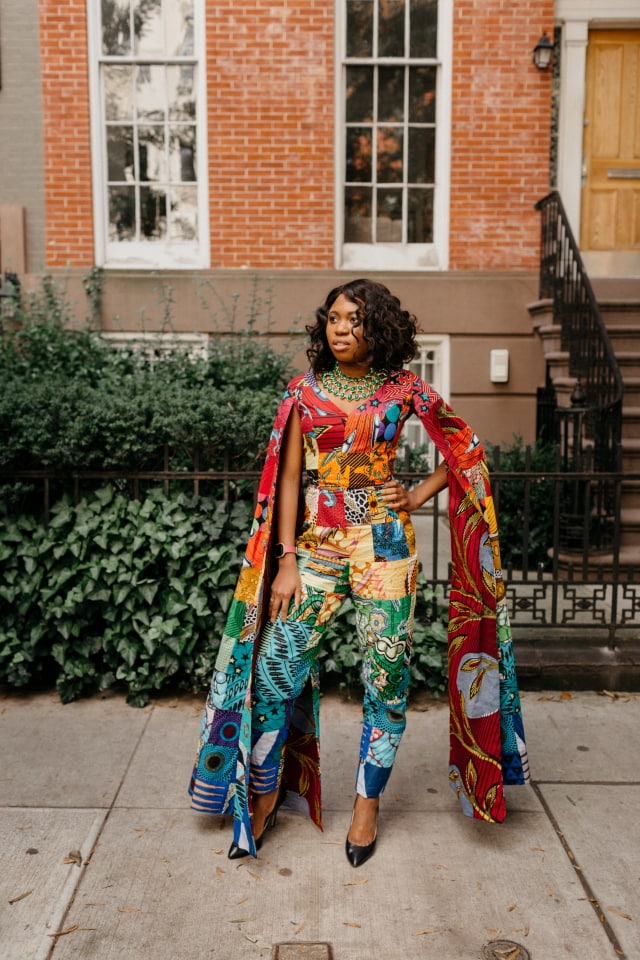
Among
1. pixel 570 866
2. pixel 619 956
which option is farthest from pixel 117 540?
pixel 619 956

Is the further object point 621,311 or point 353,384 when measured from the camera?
point 621,311

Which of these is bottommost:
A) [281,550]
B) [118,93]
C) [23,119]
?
[281,550]

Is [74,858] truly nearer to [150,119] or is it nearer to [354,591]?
[354,591]

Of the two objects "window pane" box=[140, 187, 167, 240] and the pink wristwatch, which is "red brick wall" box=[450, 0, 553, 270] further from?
the pink wristwatch

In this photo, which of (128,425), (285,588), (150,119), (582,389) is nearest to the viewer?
(285,588)

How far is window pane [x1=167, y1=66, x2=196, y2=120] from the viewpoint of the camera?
884 cm

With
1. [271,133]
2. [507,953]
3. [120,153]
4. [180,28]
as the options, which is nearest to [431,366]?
[271,133]

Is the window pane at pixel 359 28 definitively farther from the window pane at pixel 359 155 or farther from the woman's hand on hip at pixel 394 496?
the woman's hand on hip at pixel 394 496

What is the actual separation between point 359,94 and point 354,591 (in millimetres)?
7190

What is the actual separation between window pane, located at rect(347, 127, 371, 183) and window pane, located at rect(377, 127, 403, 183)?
11 centimetres

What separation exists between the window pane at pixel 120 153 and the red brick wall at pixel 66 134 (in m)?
0.24

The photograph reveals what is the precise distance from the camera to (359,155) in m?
9.10

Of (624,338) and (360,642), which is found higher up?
(624,338)

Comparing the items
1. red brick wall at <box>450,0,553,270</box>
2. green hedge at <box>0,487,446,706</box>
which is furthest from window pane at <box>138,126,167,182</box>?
green hedge at <box>0,487,446,706</box>
